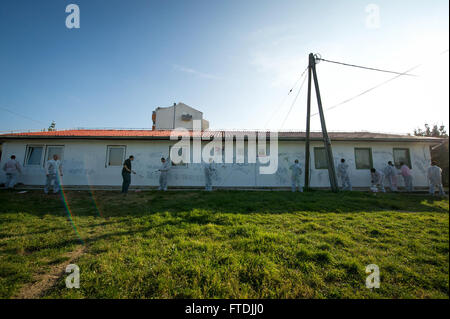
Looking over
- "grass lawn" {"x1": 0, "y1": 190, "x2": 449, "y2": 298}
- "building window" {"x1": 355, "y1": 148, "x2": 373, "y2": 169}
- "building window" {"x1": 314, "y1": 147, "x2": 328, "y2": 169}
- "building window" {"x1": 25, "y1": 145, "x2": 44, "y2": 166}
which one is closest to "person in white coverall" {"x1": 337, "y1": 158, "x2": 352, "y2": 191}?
"building window" {"x1": 314, "y1": 147, "x2": 328, "y2": 169}

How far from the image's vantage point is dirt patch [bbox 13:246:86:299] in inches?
82.6

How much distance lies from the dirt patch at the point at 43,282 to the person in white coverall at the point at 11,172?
11991 millimetres

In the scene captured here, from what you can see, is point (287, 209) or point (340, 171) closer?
point (287, 209)

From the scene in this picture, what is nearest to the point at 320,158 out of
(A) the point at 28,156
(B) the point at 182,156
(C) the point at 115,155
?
(B) the point at 182,156

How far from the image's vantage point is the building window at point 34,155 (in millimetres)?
11562

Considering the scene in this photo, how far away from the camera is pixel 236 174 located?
11.6m

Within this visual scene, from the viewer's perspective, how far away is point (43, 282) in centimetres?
234

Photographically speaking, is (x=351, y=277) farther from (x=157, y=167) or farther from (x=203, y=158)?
(x=157, y=167)

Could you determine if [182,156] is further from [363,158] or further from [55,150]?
[363,158]

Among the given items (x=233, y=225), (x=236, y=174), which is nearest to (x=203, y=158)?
(x=236, y=174)

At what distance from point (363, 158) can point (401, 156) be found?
9.03 ft

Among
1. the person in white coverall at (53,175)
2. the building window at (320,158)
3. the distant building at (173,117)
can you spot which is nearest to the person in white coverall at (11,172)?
the person in white coverall at (53,175)
